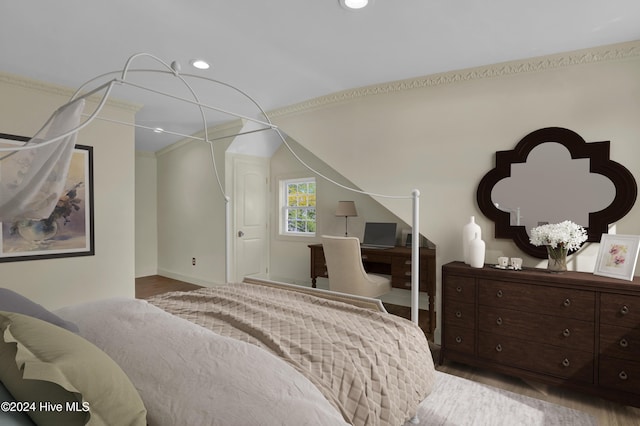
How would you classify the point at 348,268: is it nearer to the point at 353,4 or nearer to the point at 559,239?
the point at 559,239

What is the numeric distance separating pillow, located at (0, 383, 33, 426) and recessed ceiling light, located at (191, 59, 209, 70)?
2.62 meters

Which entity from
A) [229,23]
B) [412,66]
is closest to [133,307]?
[229,23]

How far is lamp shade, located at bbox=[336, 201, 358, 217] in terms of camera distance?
450 cm

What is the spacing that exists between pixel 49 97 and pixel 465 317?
415cm

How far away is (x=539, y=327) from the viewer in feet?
7.82

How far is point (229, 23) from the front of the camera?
2.31 metres

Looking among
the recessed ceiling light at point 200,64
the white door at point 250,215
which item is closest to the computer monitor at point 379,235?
the white door at point 250,215

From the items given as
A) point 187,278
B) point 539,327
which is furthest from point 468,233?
point 187,278

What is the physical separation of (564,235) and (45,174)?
10.2 feet

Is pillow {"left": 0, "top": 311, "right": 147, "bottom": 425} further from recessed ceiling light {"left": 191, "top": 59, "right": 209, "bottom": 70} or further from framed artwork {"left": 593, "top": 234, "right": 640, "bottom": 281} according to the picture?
framed artwork {"left": 593, "top": 234, "right": 640, "bottom": 281}

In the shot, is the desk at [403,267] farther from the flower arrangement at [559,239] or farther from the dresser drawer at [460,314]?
the flower arrangement at [559,239]

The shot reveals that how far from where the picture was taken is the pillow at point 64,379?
29.4 inches

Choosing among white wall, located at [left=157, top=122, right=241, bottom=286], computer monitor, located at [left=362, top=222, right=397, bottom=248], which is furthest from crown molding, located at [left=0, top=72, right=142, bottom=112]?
computer monitor, located at [left=362, top=222, right=397, bottom=248]

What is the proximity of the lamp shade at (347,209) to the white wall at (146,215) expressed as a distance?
146 inches
